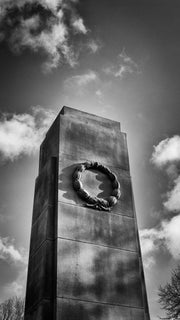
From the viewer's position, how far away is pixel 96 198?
1209 cm

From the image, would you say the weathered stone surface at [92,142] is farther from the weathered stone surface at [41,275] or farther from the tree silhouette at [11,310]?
the tree silhouette at [11,310]

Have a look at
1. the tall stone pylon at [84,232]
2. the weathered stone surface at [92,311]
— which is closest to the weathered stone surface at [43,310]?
the tall stone pylon at [84,232]

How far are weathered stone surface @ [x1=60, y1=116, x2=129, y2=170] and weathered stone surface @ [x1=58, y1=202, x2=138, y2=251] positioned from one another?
2170 millimetres

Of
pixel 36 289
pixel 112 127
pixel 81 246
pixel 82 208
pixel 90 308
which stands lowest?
pixel 90 308

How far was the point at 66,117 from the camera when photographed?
1391cm

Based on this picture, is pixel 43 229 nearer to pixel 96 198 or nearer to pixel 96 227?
pixel 96 227

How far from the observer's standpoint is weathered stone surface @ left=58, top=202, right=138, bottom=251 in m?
11.1

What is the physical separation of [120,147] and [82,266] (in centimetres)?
522

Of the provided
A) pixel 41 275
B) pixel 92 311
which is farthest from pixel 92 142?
pixel 92 311

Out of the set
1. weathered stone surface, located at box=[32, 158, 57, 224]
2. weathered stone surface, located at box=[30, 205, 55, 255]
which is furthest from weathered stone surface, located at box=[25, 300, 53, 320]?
weathered stone surface, located at box=[32, 158, 57, 224]

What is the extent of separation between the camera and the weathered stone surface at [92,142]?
13172mm

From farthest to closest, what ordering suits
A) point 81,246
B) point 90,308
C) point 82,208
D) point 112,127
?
1. point 112,127
2. point 82,208
3. point 81,246
4. point 90,308

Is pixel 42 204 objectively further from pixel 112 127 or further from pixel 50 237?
pixel 112 127

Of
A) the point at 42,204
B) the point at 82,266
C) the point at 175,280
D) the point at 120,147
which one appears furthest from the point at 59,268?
the point at 175,280
